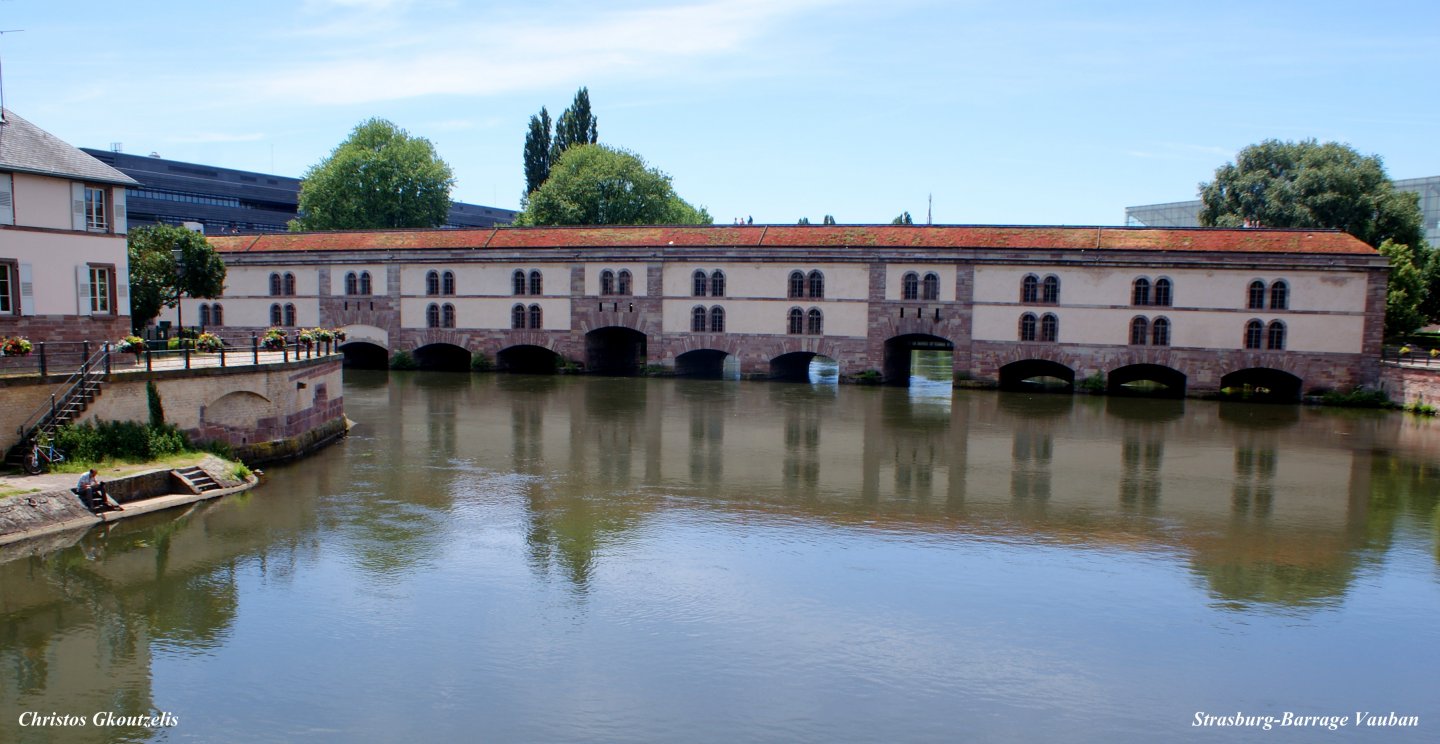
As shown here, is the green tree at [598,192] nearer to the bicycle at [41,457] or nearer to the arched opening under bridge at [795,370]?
the arched opening under bridge at [795,370]

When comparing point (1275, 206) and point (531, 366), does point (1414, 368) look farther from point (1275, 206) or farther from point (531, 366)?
point (531, 366)

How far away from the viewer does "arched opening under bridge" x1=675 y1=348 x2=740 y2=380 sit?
54656 mm

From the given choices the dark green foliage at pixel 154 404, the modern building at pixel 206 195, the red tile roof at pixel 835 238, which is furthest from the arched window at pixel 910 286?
the modern building at pixel 206 195

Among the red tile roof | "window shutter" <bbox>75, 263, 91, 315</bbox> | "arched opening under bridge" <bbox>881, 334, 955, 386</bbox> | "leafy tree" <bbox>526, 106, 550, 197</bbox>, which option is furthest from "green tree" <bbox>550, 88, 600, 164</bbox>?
"window shutter" <bbox>75, 263, 91, 315</bbox>

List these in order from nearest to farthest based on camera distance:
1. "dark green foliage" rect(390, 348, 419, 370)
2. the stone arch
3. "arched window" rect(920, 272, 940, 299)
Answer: "arched window" rect(920, 272, 940, 299) < the stone arch < "dark green foliage" rect(390, 348, 419, 370)

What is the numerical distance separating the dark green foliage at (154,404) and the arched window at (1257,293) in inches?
1725

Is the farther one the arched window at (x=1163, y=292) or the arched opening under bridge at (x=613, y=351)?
the arched opening under bridge at (x=613, y=351)

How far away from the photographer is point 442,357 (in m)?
59.3

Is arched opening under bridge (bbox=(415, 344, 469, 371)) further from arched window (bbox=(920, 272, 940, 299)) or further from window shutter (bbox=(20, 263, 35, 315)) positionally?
window shutter (bbox=(20, 263, 35, 315))

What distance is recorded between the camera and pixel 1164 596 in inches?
698

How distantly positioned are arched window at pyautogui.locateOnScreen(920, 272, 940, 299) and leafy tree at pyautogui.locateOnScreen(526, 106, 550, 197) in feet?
135

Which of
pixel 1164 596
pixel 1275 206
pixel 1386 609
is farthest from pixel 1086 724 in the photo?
pixel 1275 206

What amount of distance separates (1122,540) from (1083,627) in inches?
239

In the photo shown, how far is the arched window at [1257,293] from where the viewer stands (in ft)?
149
